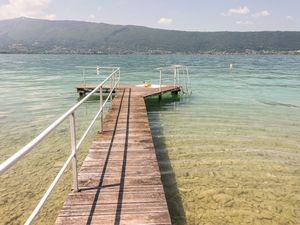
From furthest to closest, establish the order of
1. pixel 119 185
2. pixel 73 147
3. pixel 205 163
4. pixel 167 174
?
pixel 205 163 → pixel 167 174 → pixel 119 185 → pixel 73 147

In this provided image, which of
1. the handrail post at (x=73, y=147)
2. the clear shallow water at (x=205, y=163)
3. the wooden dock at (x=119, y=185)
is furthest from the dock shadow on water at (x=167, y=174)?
the handrail post at (x=73, y=147)

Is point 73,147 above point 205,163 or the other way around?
above

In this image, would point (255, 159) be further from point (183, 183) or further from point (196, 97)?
point (196, 97)

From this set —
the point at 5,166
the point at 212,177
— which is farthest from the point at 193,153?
the point at 5,166

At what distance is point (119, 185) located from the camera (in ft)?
17.7

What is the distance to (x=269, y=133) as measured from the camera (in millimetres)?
11953

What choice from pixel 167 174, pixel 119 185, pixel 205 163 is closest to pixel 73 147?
pixel 119 185

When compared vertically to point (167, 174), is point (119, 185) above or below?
above

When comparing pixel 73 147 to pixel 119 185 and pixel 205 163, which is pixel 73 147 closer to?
pixel 119 185

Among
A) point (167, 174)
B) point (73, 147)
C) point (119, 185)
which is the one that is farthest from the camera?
point (167, 174)

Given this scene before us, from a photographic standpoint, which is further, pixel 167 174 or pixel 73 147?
pixel 167 174

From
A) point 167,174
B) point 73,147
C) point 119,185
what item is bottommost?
point 167,174

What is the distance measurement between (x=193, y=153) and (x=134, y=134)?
6.82ft

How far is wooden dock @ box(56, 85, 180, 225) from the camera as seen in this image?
4.39 meters
